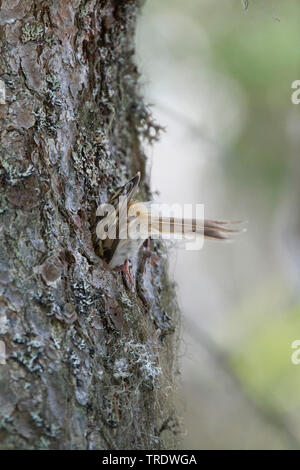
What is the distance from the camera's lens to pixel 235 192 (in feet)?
12.2

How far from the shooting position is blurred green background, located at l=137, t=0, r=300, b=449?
290cm

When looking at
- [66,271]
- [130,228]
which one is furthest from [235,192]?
[66,271]

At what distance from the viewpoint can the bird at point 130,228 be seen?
1.82 m

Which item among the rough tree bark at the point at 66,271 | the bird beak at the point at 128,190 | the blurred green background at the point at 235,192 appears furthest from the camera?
the blurred green background at the point at 235,192

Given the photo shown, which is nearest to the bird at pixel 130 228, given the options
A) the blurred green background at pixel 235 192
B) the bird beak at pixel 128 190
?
the bird beak at pixel 128 190

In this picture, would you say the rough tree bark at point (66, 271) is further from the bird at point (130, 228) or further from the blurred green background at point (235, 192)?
the blurred green background at point (235, 192)

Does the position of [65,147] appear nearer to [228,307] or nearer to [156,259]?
Answer: [156,259]

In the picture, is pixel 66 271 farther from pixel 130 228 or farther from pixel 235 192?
pixel 235 192

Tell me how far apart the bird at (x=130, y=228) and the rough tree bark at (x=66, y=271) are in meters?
0.06

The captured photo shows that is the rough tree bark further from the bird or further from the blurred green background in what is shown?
the blurred green background

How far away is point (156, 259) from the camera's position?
212 cm

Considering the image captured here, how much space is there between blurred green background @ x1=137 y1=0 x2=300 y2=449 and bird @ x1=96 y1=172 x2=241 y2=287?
52cm

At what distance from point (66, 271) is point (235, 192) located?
2.30m

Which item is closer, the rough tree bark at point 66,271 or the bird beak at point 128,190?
the rough tree bark at point 66,271
